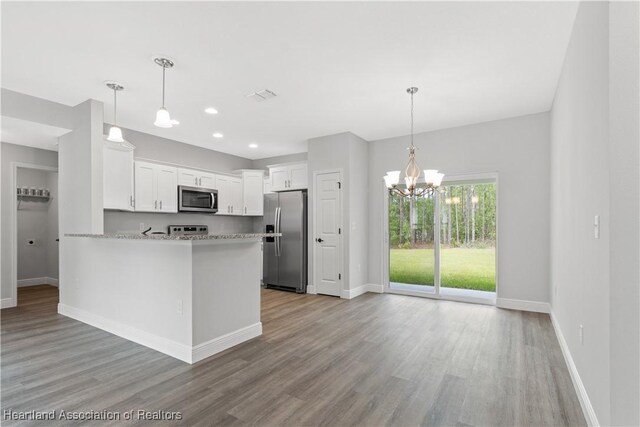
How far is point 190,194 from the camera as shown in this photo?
5.53m

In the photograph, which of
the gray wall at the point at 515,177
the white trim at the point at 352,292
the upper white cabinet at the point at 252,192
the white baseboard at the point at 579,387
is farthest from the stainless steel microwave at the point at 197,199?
the white baseboard at the point at 579,387

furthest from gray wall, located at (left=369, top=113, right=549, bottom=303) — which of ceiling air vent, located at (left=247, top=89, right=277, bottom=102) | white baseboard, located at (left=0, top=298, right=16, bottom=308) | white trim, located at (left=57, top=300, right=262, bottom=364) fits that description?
white baseboard, located at (left=0, top=298, right=16, bottom=308)

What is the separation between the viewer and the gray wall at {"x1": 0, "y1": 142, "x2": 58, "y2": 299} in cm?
446

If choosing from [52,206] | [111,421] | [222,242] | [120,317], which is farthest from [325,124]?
[52,206]

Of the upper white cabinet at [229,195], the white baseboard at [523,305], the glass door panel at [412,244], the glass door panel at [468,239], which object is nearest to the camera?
the white baseboard at [523,305]

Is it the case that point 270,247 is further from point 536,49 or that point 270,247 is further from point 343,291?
point 536,49

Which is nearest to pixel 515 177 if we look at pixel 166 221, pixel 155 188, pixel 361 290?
pixel 361 290

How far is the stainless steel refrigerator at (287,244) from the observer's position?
5648mm

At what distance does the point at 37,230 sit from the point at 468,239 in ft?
27.0

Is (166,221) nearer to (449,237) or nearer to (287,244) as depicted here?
(287,244)

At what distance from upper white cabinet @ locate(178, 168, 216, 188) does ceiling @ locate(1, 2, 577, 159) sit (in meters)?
1.28

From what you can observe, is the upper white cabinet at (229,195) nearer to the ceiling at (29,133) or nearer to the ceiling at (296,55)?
the ceiling at (296,55)

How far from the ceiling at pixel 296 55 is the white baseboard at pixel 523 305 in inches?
105

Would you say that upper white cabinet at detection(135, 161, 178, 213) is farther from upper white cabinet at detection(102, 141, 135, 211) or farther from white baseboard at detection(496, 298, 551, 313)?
white baseboard at detection(496, 298, 551, 313)
